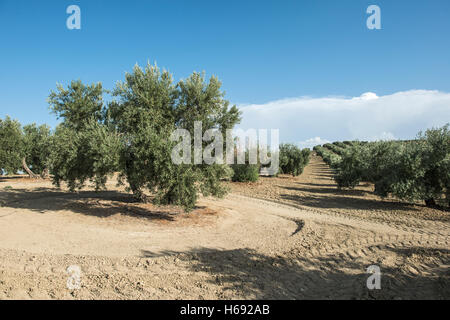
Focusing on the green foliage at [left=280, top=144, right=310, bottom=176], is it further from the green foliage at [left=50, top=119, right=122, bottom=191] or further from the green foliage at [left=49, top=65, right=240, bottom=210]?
the green foliage at [left=50, top=119, right=122, bottom=191]

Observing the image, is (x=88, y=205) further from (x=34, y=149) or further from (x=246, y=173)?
(x=34, y=149)

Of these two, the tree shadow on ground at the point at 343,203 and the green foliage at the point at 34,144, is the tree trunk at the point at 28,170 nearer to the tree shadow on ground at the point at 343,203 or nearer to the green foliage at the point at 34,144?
the green foliage at the point at 34,144

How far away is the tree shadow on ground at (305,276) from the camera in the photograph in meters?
6.21

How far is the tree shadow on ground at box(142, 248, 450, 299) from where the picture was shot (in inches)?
245

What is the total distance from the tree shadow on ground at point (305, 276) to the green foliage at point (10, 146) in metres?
27.5

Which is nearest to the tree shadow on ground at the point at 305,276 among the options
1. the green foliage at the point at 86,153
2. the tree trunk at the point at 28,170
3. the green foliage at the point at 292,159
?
the green foliage at the point at 86,153

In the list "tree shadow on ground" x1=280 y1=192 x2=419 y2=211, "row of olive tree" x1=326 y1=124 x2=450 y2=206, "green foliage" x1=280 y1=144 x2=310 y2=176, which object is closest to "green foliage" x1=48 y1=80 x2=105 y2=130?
"tree shadow on ground" x1=280 y1=192 x2=419 y2=211

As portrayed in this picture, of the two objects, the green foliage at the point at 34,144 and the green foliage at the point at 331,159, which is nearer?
the green foliage at the point at 331,159

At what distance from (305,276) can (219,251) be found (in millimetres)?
3155

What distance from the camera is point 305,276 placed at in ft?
23.5

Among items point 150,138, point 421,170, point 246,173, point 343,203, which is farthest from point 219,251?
point 246,173
